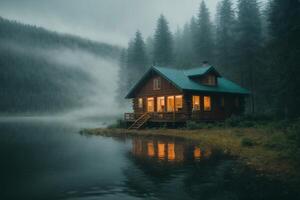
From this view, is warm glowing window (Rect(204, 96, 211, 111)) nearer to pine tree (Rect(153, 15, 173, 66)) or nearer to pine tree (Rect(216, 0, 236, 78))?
pine tree (Rect(216, 0, 236, 78))

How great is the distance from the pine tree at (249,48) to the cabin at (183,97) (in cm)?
801

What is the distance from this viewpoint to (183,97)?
3341cm

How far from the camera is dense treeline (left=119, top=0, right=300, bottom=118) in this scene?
792 inches

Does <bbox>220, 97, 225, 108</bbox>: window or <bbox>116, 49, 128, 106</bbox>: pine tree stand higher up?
<bbox>116, 49, 128, 106</bbox>: pine tree

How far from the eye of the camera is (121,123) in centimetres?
3772

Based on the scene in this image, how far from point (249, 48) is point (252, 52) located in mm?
838

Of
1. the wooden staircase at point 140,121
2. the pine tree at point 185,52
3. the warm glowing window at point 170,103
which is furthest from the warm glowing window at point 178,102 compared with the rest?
the pine tree at point 185,52

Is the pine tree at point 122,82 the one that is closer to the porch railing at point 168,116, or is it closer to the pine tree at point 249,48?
the pine tree at point 249,48

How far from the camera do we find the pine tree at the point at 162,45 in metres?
63.8

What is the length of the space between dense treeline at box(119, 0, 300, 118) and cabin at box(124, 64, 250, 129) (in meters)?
5.44

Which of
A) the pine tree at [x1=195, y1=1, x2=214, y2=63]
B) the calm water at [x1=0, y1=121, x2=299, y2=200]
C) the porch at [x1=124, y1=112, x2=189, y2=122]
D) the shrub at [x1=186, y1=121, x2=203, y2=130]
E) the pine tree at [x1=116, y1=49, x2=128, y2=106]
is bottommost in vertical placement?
the calm water at [x1=0, y1=121, x2=299, y2=200]

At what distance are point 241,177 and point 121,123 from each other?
2806cm

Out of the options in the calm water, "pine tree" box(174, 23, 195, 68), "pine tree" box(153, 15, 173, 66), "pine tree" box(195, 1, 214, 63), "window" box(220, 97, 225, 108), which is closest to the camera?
the calm water

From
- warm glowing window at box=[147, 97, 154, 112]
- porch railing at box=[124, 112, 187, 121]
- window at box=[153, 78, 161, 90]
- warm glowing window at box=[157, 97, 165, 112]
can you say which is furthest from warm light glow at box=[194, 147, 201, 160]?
warm glowing window at box=[147, 97, 154, 112]
